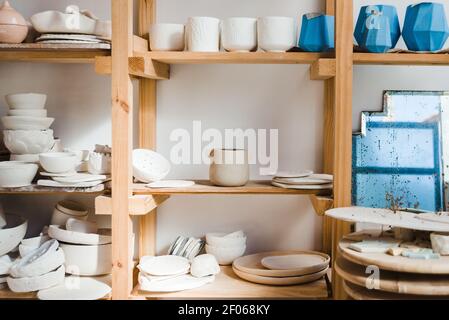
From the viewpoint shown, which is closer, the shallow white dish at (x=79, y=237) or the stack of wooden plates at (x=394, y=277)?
the stack of wooden plates at (x=394, y=277)

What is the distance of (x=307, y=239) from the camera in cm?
214

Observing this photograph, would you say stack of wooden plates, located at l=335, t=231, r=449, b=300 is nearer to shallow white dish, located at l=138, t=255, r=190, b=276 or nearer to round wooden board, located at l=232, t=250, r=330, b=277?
round wooden board, located at l=232, t=250, r=330, b=277

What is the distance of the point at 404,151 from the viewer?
6.78 ft

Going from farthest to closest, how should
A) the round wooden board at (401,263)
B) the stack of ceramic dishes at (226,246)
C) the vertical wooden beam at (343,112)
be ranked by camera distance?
1. the stack of ceramic dishes at (226,246)
2. the vertical wooden beam at (343,112)
3. the round wooden board at (401,263)

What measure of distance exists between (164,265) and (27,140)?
65 centimetres

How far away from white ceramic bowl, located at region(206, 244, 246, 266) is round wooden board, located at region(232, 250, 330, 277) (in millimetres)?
29

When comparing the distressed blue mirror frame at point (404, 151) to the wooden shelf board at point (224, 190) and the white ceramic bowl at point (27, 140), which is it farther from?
the white ceramic bowl at point (27, 140)

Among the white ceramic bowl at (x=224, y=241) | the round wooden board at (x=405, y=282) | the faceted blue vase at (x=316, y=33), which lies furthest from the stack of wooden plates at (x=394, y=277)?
the faceted blue vase at (x=316, y=33)

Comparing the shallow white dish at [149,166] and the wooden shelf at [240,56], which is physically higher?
the wooden shelf at [240,56]

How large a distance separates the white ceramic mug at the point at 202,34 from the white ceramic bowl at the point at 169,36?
5cm

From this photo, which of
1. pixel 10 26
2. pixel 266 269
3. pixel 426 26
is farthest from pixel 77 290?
pixel 426 26

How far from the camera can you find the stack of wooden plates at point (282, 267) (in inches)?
71.8
